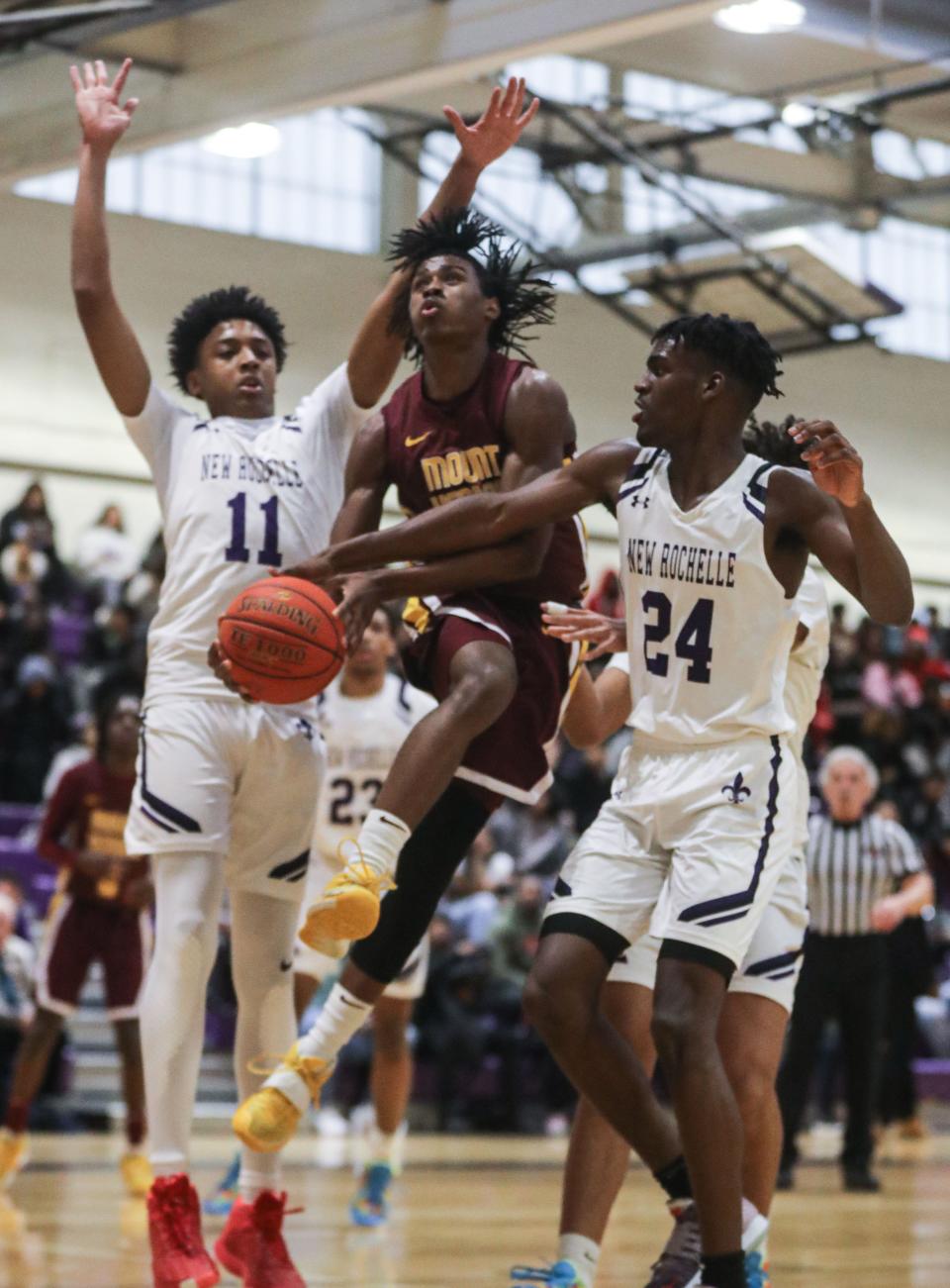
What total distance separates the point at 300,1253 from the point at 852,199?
49.7 ft

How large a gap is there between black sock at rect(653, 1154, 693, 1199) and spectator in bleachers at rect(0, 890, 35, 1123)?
7041 millimetres

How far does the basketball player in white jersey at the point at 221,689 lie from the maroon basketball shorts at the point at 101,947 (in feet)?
13.8

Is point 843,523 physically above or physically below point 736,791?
above

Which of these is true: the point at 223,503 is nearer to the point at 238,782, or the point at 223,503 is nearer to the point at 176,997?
the point at 238,782

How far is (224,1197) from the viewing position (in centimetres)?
755

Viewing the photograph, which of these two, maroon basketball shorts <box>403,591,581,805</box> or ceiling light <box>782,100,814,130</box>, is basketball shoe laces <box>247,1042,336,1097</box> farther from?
ceiling light <box>782,100,814,130</box>

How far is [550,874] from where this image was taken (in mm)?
14148

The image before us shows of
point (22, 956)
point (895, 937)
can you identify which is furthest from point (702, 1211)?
point (895, 937)

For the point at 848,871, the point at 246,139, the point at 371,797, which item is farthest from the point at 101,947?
the point at 246,139

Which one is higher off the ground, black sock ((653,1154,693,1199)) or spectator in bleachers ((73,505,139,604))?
spectator in bleachers ((73,505,139,604))

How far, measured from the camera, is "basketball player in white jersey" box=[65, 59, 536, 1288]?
5.08m

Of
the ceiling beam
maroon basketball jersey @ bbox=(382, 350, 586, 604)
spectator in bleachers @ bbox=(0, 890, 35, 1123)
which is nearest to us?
maroon basketball jersey @ bbox=(382, 350, 586, 604)

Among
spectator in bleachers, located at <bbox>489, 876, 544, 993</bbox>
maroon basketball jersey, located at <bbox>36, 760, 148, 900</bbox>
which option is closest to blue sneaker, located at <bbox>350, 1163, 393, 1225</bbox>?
maroon basketball jersey, located at <bbox>36, 760, 148, 900</bbox>

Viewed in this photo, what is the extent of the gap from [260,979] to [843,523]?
6.19 feet
